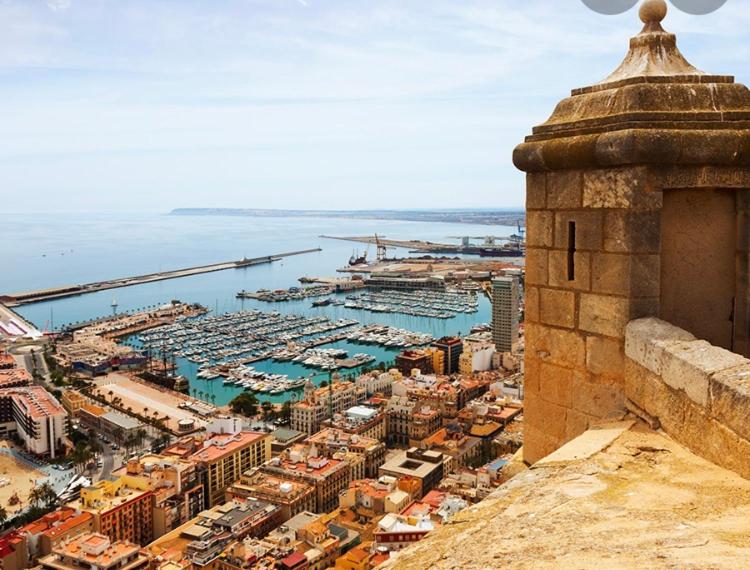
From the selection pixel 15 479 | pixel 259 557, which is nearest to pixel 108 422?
pixel 15 479

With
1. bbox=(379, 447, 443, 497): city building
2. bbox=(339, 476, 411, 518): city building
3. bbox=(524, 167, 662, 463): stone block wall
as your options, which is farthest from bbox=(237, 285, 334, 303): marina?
bbox=(524, 167, 662, 463): stone block wall

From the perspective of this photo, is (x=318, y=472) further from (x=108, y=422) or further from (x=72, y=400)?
(x=72, y=400)

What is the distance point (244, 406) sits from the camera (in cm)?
2731

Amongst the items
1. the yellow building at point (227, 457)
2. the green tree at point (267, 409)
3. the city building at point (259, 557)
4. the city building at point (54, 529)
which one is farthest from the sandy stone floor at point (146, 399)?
the city building at point (259, 557)

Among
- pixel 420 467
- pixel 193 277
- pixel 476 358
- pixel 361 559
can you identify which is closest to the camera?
pixel 361 559

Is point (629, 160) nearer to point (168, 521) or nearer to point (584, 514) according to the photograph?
point (584, 514)

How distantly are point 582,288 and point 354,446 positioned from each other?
20.4 metres

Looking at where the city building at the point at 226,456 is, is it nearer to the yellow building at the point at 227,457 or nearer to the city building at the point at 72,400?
the yellow building at the point at 227,457

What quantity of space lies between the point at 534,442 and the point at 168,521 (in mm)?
17215

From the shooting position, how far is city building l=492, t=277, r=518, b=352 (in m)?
36.8

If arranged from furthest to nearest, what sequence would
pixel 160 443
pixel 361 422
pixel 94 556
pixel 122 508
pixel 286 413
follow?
pixel 286 413 < pixel 361 422 < pixel 160 443 < pixel 122 508 < pixel 94 556

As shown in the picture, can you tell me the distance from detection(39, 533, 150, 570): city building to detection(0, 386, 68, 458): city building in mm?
8932

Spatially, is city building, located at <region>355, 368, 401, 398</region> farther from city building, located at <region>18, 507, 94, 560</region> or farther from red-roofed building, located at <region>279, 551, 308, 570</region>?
red-roofed building, located at <region>279, 551, 308, 570</region>

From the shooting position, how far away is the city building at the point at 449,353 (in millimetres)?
34875
